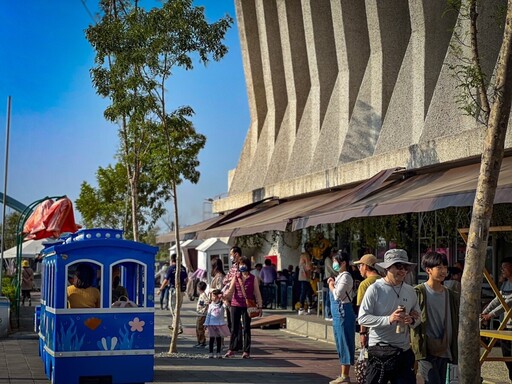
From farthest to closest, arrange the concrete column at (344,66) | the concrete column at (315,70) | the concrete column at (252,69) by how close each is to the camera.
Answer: the concrete column at (252,69)
the concrete column at (315,70)
the concrete column at (344,66)

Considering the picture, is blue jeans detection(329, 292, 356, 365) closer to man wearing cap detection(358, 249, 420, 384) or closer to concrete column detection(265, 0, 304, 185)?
man wearing cap detection(358, 249, 420, 384)

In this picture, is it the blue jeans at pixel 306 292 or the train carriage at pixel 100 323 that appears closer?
the train carriage at pixel 100 323

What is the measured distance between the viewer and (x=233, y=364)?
15.0 metres

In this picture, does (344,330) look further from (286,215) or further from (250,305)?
(286,215)

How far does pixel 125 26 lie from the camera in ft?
60.1

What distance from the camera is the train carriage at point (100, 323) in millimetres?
11641

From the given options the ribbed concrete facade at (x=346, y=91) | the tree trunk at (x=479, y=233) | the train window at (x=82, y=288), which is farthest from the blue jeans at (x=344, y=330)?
the tree trunk at (x=479, y=233)

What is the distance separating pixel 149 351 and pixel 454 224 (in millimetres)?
8250

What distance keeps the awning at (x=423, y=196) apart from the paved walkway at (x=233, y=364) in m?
2.32

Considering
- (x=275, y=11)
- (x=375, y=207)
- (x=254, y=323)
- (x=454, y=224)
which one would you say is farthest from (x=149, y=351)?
(x=275, y=11)

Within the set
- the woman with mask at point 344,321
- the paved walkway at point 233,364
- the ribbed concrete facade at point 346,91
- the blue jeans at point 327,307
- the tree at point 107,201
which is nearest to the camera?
the woman with mask at point 344,321

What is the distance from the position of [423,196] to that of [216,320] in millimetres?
4736

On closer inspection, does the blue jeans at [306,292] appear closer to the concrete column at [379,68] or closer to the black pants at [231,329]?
the concrete column at [379,68]

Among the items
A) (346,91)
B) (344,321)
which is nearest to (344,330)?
(344,321)
